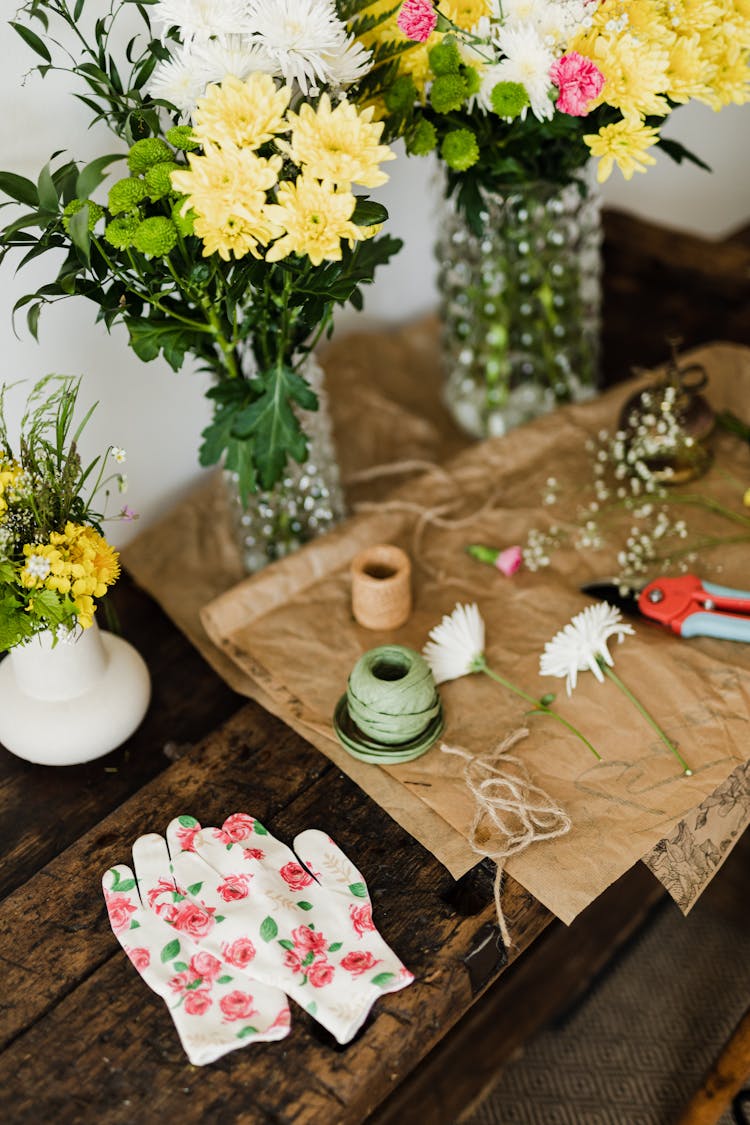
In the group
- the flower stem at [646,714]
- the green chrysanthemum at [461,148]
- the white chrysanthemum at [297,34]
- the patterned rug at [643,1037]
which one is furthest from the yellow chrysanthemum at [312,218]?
the patterned rug at [643,1037]

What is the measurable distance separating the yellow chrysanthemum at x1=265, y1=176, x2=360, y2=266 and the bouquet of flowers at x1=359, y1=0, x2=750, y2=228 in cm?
22

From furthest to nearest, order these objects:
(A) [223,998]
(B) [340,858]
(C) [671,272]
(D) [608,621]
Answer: (C) [671,272]
(D) [608,621]
(B) [340,858]
(A) [223,998]

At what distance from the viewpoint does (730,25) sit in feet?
3.28

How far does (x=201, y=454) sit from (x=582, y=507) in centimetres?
51

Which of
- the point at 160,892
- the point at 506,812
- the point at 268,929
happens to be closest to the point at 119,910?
the point at 160,892

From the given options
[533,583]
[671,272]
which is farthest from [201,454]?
[671,272]

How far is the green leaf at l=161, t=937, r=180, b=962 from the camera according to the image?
2.93ft

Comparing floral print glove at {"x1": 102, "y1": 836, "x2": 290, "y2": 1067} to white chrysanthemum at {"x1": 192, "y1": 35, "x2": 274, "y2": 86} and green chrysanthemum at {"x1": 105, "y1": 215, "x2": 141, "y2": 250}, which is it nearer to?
→ green chrysanthemum at {"x1": 105, "y1": 215, "x2": 141, "y2": 250}

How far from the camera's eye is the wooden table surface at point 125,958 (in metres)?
0.82

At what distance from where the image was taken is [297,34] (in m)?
0.85

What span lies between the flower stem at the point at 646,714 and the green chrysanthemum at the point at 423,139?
1.89ft

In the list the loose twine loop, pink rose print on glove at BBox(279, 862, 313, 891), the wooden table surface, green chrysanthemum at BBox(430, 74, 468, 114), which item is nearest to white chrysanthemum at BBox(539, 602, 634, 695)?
the loose twine loop

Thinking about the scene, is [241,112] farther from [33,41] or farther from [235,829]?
[235,829]

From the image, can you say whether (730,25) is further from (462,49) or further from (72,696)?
(72,696)
